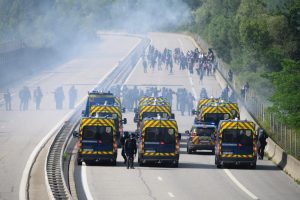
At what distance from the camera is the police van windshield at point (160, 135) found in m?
38.8

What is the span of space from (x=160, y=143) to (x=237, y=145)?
2.87 meters

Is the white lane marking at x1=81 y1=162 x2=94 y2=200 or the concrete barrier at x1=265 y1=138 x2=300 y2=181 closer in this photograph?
the white lane marking at x1=81 y1=162 x2=94 y2=200


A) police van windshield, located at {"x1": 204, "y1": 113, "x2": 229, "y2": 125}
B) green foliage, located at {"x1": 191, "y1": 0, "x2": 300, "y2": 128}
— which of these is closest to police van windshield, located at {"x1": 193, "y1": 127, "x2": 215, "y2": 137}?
police van windshield, located at {"x1": 204, "y1": 113, "x2": 229, "y2": 125}

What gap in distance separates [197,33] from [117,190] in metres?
106

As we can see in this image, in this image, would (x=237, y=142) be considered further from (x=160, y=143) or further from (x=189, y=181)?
(x=189, y=181)

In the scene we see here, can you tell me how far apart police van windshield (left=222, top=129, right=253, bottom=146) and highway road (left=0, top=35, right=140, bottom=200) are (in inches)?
302

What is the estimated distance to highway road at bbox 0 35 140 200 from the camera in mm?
38825

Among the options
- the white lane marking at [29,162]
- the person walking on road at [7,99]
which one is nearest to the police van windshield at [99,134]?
the white lane marking at [29,162]

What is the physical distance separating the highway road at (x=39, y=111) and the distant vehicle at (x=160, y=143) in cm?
459

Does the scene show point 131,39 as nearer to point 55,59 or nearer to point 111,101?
point 55,59

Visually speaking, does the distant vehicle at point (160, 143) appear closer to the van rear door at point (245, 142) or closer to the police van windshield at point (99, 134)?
the police van windshield at point (99, 134)

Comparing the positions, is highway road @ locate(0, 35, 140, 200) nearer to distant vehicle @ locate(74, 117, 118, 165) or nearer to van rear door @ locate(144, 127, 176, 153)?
distant vehicle @ locate(74, 117, 118, 165)

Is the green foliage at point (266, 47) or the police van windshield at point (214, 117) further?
the green foliage at point (266, 47)

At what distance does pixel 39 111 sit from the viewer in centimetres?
6400
